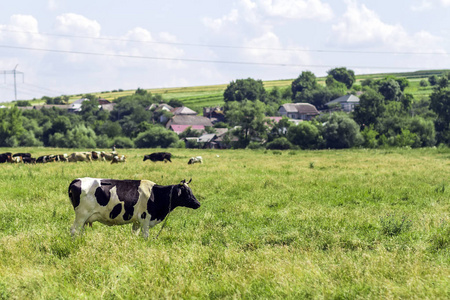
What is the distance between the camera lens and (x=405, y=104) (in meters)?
116

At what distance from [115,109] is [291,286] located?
151 metres

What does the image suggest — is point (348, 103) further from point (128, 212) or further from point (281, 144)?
point (128, 212)

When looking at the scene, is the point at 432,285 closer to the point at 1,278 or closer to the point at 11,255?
the point at 1,278

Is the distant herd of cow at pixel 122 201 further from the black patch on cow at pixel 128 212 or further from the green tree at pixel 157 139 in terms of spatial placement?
the green tree at pixel 157 139

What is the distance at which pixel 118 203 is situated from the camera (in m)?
9.46

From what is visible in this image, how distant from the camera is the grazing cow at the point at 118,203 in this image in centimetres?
940

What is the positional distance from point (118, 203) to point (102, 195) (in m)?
0.38

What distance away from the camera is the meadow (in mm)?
6066

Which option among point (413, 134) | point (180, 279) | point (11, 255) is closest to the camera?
point (180, 279)

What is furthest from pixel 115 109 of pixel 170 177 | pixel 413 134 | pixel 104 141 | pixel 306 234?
pixel 306 234

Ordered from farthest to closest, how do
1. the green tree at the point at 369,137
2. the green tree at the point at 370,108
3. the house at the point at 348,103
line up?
the house at the point at 348,103 → the green tree at the point at 370,108 → the green tree at the point at 369,137

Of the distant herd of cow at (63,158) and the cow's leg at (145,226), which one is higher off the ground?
the cow's leg at (145,226)

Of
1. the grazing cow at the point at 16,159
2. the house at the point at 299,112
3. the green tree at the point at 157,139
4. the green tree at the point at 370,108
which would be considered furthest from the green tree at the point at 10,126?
the house at the point at 299,112

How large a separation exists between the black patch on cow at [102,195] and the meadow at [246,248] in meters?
0.67
